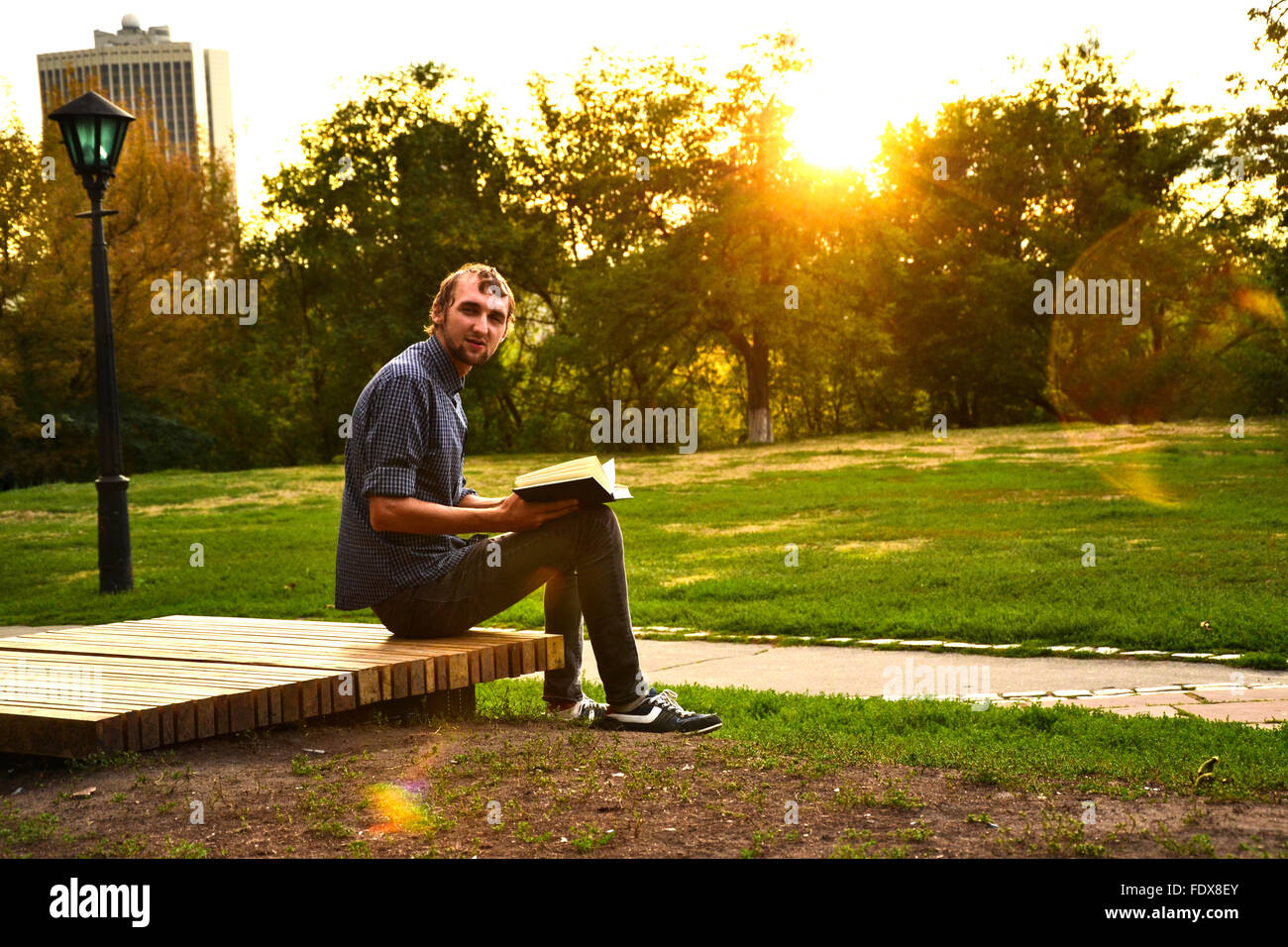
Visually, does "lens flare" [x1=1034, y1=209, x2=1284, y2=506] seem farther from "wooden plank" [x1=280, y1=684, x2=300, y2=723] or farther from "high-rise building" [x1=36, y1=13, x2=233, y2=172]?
"high-rise building" [x1=36, y1=13, x2=233, y2=172]

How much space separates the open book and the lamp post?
23.5 feet

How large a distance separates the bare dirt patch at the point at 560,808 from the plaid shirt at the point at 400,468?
2.36ft

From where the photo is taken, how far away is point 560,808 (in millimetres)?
3846

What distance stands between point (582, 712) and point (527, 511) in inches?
38.6

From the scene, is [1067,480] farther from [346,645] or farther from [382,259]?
[382,259]

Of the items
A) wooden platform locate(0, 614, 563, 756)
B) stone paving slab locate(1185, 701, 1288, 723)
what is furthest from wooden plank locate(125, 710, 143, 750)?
stone paving slab locate(1185, 701, 1288, 723)

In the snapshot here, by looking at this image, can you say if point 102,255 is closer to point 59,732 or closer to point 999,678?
point 59,732

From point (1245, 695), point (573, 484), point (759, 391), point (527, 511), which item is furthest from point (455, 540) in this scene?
point (759, 391)

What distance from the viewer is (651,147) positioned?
3850 cm

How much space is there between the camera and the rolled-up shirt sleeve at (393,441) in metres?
4.90

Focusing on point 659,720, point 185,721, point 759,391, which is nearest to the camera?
point 185,721

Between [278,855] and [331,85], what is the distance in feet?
154
